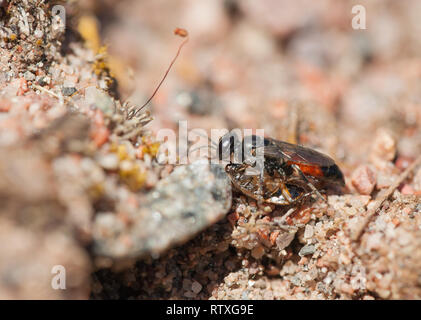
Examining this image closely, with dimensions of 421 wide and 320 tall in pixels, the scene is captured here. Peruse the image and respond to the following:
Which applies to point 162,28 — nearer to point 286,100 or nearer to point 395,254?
point 286,100

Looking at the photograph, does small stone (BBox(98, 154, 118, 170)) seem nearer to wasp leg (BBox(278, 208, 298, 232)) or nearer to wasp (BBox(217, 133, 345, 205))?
wasp (BBox(217, 133, 345, 205))

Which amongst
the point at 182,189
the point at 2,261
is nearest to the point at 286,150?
the point at 182,189

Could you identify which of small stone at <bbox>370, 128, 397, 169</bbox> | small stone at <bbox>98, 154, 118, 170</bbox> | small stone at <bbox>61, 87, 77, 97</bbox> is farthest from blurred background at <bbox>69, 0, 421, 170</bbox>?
small stone at <bbox>98, 154, 118, 170</bbox>

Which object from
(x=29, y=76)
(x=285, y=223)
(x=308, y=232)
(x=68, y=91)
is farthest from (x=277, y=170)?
(x=29, y=76)

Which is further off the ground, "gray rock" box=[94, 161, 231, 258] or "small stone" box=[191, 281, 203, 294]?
"gray rock" box=[94, 161, 231, 258]

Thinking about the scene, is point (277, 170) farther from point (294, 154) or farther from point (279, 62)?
point (279, 62)

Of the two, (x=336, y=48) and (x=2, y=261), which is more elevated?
(x=336, y=48)

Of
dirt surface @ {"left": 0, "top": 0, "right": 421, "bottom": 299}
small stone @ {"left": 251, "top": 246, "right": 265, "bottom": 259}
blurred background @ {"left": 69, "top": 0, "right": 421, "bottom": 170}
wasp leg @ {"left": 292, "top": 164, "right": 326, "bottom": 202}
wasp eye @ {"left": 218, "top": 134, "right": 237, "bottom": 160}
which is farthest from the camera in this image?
blurred background @ {"left": 69, "top": 0, "right": 421, "bottom": 170}
